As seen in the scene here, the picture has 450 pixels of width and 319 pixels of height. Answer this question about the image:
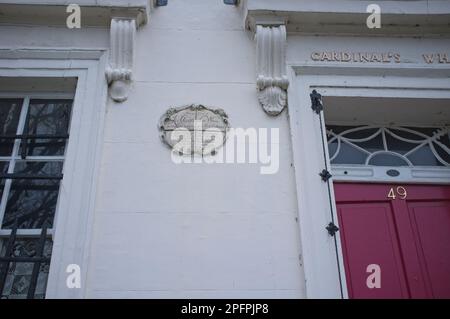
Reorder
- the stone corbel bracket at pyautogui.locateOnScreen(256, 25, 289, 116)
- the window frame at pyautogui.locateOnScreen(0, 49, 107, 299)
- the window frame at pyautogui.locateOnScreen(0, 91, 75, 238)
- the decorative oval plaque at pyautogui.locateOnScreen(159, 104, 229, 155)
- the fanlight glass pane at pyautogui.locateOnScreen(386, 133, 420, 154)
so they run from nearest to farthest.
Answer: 1. the window frame at pyautogui.locateOnScreen(0, 49, 107, 299)
2. the window frame at pyautogui.locateOnScreen(0, 91, 75, 238)
3. the decorative oval plaque at pyautogui.locateOnScreen(159, 104, 229, 155)
4. the stone corbel bracket at pyautogui.locateOnScreen(256, 25, 289, 116)
5. the fanlight glass pane at pyautogui.locateOnScreen(386, 133, 420, 154)

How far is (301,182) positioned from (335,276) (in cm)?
77

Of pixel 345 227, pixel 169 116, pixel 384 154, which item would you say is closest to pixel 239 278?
pixel 345 227

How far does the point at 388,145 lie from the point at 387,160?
0.59 feet

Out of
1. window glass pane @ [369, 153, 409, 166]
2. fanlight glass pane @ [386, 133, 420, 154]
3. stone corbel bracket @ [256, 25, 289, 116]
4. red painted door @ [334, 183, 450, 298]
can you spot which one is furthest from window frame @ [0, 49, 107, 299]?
fanlight glass pane @ [386, 133, 420, 154]

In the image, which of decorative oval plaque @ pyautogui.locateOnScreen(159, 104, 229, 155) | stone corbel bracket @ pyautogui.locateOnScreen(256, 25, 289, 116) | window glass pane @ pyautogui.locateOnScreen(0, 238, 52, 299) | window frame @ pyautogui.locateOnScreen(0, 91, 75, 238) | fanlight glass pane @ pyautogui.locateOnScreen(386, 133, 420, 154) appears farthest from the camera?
fanlight glass pane @ pyautogui.locateOnScreen(386, 133, 420, 154)

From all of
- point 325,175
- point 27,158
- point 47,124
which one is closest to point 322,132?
point 325,175

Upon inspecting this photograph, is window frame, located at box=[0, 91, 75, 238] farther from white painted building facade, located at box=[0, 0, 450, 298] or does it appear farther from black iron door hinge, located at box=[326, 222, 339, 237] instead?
black iron door hinge, located at box=[326, 222, 339, 237]

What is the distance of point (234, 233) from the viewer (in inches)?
155

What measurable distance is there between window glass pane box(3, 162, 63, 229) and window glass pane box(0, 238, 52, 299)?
150mm

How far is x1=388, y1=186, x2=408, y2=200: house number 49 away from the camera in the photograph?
4.51 meters

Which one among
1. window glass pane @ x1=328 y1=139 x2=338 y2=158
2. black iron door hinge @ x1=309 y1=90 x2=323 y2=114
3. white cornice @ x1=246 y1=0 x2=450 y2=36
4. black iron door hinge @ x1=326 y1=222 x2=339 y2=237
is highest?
white cornice @ x1=246 y1=0 x2=450 y2=36

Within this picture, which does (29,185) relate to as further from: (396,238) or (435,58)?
(435,58)

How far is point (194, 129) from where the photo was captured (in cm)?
431
